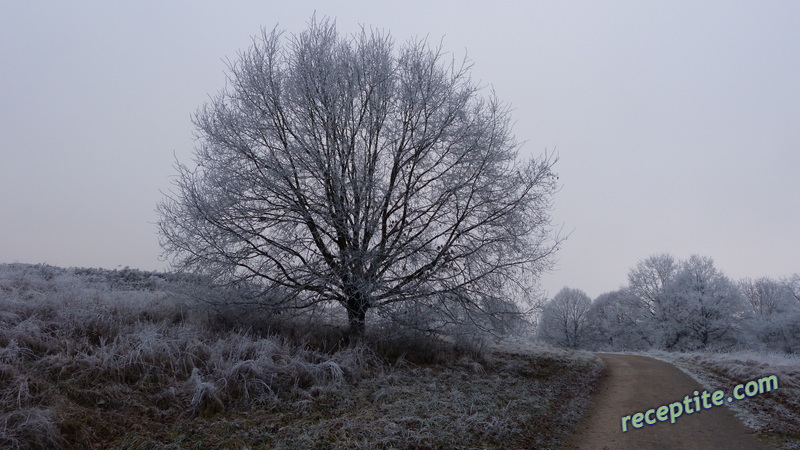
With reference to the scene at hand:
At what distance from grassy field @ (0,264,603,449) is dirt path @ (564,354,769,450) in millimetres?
399

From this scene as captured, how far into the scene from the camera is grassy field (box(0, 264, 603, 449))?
5.21m

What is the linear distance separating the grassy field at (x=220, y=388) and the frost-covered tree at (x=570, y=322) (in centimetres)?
4532

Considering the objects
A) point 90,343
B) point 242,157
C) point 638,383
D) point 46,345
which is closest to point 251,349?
point 90,343

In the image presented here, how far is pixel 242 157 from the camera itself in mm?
10211

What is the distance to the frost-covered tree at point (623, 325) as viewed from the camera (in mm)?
43844

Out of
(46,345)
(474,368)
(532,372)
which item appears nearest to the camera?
(46,345)

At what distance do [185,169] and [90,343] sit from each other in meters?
4.38

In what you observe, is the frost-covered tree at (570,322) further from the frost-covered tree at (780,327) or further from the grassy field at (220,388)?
the grassy field at (220,388)

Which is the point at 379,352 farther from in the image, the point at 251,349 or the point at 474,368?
the point at 251,349

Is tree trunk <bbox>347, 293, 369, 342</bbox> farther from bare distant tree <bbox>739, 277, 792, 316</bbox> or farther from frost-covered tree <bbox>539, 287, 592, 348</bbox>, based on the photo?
bare distant tree <bbox>739, 277, 792, 316</bbox>

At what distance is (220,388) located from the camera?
6.41 metres

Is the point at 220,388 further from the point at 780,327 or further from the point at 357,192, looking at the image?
the point at 780,327

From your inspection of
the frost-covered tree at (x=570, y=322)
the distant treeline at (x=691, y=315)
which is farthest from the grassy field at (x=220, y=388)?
the frost-covered tree at (x=570, y=322)

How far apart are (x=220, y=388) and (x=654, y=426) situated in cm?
740
